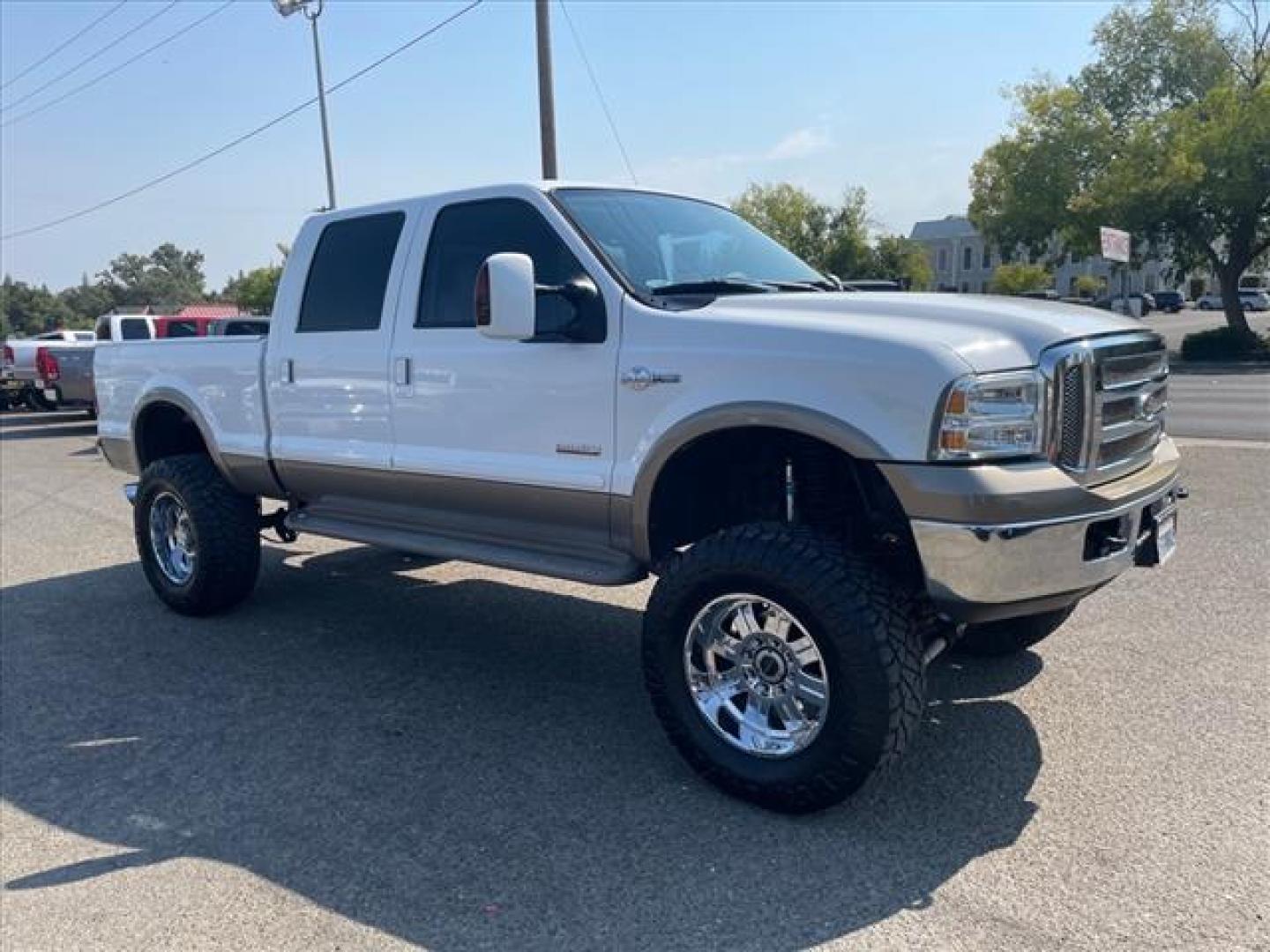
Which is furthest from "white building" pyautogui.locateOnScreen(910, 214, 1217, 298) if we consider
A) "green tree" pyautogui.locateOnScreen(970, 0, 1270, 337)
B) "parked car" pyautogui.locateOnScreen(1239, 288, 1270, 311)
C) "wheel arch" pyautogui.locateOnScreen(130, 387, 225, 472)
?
"wheel arch" pyautogui.locateOnScreen(130, 387, 225, 472)

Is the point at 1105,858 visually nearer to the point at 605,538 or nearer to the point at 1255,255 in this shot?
the point at 605,538

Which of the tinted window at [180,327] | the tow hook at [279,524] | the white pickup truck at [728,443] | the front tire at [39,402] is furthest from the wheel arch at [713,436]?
the front tire at [39,402]

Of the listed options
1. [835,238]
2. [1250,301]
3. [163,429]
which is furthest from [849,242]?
[163,429]

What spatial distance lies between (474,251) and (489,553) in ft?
4.36

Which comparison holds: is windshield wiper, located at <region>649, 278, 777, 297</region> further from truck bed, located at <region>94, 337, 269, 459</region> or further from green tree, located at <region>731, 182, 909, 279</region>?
green tree, located at <region>731, 182, 909, 279</region>

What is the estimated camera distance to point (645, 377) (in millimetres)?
3814

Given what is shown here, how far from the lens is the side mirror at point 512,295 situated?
3.79 meters

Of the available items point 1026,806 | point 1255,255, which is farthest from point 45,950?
point 1255,255

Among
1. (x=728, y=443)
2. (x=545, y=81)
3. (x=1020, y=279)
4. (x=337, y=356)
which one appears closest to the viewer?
(x=728, y=443)

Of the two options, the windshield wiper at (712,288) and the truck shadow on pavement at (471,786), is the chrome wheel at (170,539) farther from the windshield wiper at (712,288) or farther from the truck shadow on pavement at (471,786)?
the windshield wiper at (712,288)

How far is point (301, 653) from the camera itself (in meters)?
5.39

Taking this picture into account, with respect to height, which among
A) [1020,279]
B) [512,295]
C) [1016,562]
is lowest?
[1016,562]

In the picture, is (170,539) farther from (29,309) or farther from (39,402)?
(29,309)

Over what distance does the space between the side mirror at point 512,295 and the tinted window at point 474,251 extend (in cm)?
30
